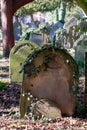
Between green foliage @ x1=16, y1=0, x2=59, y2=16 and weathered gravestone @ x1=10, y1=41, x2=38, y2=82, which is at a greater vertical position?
green foliage @ x1=16, y1=0, x2=59, y2=16

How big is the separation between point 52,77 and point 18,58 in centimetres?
437

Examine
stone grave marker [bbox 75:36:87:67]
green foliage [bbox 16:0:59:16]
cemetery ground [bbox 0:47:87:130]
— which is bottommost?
cemetery ground [bbox 0:47:87:130]

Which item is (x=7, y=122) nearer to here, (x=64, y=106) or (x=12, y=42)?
(x=64, y=106)

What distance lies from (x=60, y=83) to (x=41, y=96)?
311 mm

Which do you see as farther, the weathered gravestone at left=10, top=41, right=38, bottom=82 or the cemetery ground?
the weathered gravestone at left=10, top=41, right=38, bottom=82

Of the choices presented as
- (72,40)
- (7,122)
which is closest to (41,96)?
(7,122)

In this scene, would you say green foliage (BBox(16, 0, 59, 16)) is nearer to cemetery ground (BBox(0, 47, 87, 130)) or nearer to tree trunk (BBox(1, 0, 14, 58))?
tree trunk (BBox(1, 0, 14, 58))

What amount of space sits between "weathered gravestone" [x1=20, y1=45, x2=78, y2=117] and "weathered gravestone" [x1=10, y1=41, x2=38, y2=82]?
4106 millimetres

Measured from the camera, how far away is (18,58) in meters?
10.1

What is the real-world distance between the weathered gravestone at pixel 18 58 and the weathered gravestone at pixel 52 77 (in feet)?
13.5

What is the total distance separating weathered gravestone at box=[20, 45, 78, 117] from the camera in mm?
5750

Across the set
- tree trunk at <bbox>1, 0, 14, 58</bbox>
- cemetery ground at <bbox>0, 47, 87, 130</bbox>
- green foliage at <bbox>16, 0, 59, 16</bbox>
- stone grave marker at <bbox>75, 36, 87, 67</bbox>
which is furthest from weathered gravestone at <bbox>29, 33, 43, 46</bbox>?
green foliage at <bbox>16, 0, 59, 16</bbox>

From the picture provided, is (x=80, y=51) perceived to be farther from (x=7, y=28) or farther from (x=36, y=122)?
(x=36, y=122)

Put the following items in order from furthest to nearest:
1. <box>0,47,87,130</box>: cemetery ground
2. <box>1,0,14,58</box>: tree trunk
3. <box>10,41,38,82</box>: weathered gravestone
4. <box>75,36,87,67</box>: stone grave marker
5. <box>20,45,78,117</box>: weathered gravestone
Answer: <box>1,0,14,58</box>: tree trunk < <box>75,36,87,67</box>: stone grave marker < <box>10,41,38,82</box>: weathered gravestone < <box>20,45,78,117</box>: weathered gravestone < <box>0,47,87,130</box>: cemetery ground
